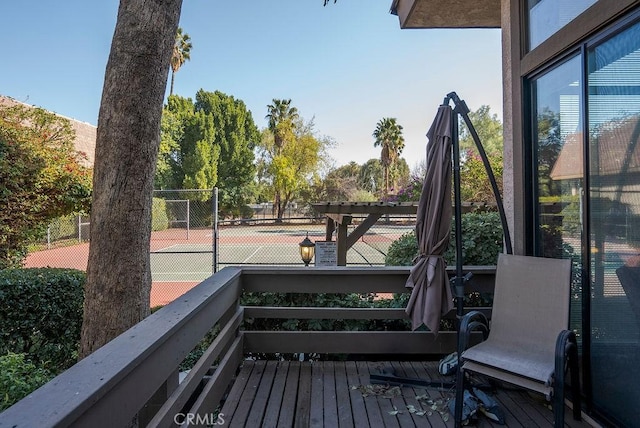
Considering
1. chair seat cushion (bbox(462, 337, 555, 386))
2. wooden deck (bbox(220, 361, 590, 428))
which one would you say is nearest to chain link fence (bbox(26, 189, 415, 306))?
wooden deck (bbox(220, 361, 590, 428))

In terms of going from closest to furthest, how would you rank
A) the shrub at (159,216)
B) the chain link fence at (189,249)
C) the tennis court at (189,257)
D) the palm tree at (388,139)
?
the chain link fence at (189,249)
the tennis court at (189,257)
the shrub at (159,216)
the palm tree at (388,139)

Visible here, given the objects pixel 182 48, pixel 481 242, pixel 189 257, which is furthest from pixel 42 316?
pixel 182 48

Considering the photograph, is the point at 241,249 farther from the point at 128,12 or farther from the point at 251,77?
the point at 251,77

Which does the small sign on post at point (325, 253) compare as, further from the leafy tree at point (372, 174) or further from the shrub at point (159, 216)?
the leafy tree at point (372, 174)

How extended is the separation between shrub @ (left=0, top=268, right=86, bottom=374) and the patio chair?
4.09 metres

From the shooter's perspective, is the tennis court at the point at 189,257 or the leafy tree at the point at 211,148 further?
the leafy tree at the point at 211,148

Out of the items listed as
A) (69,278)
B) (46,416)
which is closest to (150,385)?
(46,416)

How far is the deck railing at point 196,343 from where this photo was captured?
2.89 feet

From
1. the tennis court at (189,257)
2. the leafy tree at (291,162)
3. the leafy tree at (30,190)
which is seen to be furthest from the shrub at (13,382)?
the leafy tree at (291,162)

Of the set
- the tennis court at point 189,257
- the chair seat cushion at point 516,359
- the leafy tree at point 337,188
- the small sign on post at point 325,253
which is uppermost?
the leafy tree at point 337,188

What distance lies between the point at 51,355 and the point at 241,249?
1015cm

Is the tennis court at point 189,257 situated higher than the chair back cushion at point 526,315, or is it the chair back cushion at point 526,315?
the chair back cushion at point 526,315

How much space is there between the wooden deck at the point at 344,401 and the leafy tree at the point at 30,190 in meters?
4.87

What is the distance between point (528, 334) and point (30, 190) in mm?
6686
